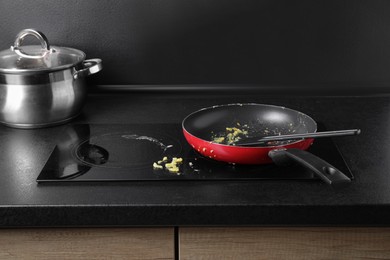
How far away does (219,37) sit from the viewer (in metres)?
1.73

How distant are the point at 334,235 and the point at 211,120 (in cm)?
47

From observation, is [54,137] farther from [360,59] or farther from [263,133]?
[360,59]

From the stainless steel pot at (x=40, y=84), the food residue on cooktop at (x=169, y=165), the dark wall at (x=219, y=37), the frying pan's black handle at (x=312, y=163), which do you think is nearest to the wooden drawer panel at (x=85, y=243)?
the food residue on cooktop at (x=169, y=165)

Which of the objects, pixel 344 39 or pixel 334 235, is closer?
pixel 334 235

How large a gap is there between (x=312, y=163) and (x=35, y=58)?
0.75 meters

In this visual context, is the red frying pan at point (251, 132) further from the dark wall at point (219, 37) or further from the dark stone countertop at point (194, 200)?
the dark wall at point (219, 37)

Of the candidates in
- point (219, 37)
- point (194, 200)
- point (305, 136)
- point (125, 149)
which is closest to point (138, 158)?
point (125, 149)

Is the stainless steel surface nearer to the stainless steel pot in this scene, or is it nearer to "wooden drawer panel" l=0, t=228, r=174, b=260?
"wooden drawer panel" l=0, t=228, r=174, b=260

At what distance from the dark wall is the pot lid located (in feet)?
0.68

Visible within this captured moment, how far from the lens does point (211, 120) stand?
148cm

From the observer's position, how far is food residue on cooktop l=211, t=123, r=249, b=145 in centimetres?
141

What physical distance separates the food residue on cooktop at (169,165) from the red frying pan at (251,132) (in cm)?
5

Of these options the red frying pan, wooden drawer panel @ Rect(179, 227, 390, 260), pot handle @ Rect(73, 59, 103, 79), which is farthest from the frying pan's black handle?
pot handle @ Rect(73, 59, 103, 79)

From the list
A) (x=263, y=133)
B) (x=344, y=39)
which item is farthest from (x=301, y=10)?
(x=263, y=133)
